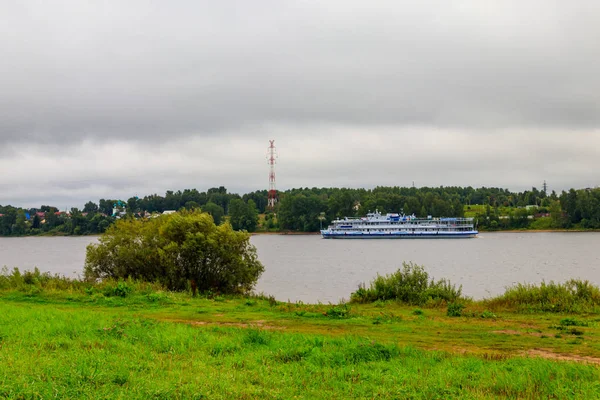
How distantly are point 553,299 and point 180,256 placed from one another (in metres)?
18.2

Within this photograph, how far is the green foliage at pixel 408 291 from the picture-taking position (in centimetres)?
2214

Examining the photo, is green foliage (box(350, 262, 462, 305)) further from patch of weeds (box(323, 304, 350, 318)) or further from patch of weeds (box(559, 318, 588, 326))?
patch of weeds (box(559, 318, 588, 326))

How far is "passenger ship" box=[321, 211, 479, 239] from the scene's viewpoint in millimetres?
118250

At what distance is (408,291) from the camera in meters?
22.6

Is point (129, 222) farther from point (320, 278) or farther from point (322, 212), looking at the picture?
point (322, 212)

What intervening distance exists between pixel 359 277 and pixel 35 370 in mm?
38399

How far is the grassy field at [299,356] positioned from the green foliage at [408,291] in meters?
4.43

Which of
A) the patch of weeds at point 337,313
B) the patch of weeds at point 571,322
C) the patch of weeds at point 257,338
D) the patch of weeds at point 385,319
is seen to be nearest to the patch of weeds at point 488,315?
the patch of weeds at point 571,322

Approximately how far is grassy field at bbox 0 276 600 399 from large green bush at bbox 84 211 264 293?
1074cm

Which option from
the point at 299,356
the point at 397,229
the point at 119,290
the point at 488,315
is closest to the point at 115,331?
the point at 299,356

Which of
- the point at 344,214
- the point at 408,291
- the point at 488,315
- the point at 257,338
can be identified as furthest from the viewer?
the point at 344,214

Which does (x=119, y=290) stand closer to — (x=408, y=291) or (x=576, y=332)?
(x=408, y=291)

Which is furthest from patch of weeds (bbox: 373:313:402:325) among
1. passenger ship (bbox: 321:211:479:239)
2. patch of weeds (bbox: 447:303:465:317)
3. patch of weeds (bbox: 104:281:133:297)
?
passenger ship (bbox: 321:211:479:239)

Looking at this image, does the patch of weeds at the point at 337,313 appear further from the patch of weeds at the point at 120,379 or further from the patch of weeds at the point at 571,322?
the patch of weeds at the point at 120,379
